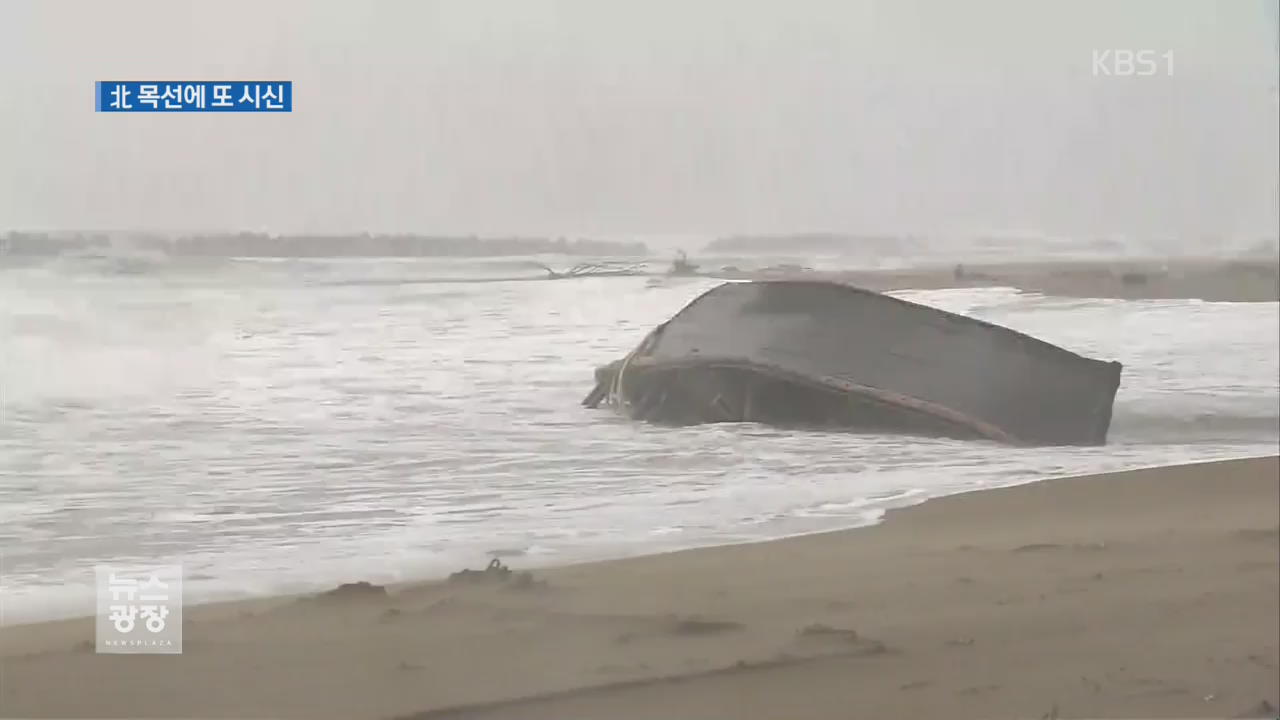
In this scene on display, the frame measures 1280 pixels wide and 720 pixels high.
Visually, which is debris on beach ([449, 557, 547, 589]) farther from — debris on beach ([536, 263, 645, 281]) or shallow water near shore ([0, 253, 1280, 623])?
debris on beach ([536, 263, 645, 281])

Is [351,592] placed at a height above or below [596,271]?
below

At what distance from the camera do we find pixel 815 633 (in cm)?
118

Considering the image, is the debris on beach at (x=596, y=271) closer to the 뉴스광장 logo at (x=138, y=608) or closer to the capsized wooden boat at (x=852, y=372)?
the capsized wooden boat at (x=852, y=372)

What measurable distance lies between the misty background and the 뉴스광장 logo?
0.41 metres

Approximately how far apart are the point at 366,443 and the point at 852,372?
60 centimetres

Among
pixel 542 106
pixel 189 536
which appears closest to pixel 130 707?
pixel 189 536

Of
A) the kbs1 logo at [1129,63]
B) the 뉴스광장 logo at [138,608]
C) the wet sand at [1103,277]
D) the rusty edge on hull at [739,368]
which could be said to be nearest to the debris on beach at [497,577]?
the rusty edge on hull at [739,368]

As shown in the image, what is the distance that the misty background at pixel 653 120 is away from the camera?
1.14m

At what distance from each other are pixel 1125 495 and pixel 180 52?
1291mm

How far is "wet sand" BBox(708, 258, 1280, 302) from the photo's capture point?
3.99 ft

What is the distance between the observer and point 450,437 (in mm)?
1171
